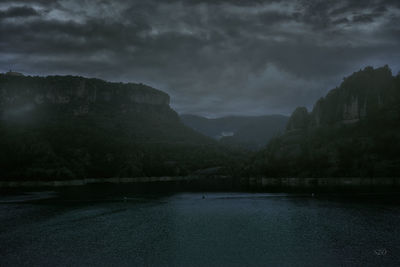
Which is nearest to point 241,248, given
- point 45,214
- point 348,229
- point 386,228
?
point 348,229

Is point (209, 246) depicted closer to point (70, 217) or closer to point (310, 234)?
point (310, 234)

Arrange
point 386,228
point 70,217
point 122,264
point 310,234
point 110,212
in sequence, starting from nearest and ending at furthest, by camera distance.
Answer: point 122,264, point 310,234, point 386,228, point 70,217, point 110,212

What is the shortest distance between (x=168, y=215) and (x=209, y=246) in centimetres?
4050

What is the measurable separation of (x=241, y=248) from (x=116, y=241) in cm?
2239

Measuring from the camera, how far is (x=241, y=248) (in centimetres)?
5900

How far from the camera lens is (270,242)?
2484 inches

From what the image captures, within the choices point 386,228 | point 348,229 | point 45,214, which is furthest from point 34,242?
point 386,228

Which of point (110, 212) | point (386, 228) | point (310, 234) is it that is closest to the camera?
point (310, 234)

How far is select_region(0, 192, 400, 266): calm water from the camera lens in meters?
52.3

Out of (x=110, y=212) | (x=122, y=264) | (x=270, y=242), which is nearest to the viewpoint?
(x=122, y=264)

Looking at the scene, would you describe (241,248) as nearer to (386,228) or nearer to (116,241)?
(116,241)

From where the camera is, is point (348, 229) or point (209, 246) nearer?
point (209, 246)

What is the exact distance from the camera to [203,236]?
6925cm

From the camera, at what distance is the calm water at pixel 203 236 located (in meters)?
52.3
